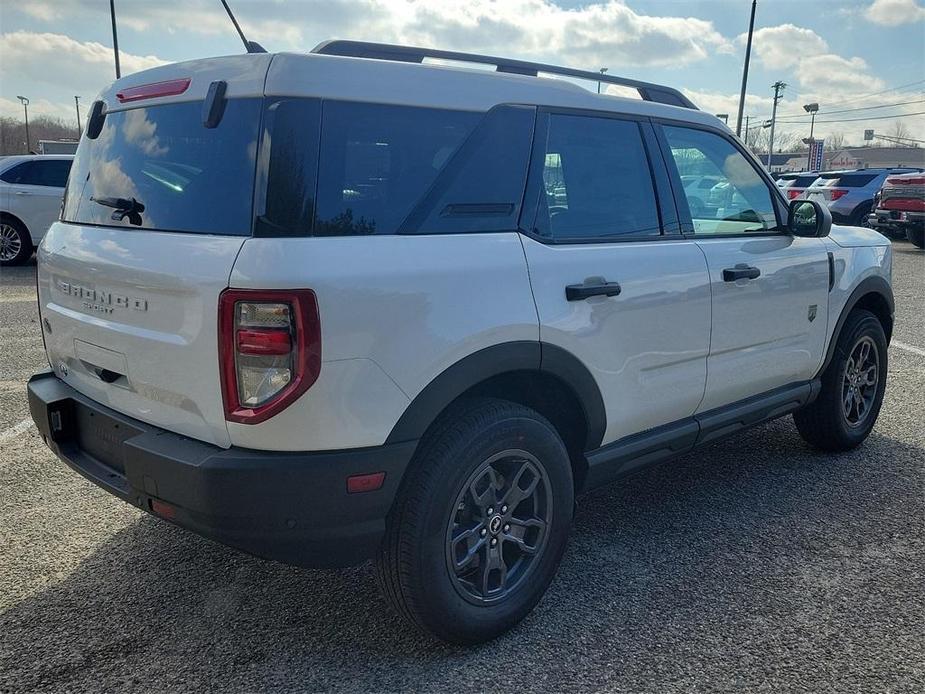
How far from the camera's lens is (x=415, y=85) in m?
2.47

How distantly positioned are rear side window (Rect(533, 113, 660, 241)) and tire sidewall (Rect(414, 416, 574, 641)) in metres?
0.73

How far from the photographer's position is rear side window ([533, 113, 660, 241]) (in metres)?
2.82

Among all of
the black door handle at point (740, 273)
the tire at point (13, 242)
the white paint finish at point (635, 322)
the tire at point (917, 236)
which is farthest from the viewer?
the tire at point (917, 236)

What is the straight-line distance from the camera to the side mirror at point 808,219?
3816 mm

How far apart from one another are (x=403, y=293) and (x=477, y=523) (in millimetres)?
870

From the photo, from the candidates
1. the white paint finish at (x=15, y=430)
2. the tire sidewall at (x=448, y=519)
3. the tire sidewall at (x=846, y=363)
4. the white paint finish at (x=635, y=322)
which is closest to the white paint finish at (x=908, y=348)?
the tire sidewall at (x=846, y=363)

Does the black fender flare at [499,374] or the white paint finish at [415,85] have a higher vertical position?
the white paint finish at [415,85]

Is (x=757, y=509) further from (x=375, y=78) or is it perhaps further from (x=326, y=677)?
(x=375, y=78)

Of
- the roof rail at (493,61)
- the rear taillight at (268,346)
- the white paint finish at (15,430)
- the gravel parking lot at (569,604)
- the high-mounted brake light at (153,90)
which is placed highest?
the roof rail at (493,61)

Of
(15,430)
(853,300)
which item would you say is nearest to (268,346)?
(15,430)

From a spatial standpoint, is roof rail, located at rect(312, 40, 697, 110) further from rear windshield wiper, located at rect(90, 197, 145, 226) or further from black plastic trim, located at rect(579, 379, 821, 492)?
black plastic trim, located at rect(579, 379, 821, 492)

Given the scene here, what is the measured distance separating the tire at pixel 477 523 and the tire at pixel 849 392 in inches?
88.4

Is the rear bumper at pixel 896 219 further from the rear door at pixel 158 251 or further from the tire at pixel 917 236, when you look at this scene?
the rear door at pixel 158 251

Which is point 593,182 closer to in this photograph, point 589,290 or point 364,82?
point 589,290
